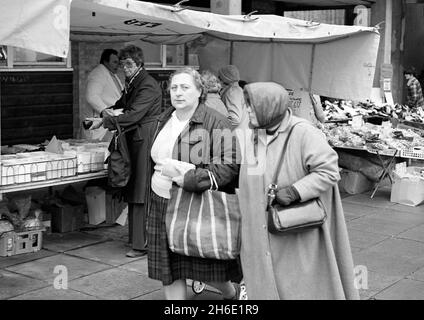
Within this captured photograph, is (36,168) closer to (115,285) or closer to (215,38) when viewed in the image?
(115,285)

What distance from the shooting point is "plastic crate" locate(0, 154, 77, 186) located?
631cm

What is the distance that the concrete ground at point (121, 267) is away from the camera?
592cm

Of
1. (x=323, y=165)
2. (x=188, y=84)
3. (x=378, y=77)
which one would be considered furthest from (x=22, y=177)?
(x=378, y=77)

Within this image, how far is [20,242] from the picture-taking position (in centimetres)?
695

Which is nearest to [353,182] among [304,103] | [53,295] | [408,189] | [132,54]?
[408,189]

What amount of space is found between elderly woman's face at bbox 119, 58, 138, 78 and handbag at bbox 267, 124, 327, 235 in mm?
3250

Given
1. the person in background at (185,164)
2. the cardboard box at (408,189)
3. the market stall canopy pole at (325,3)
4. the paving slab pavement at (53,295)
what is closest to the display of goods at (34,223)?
the paving slab pavement at (53,295)

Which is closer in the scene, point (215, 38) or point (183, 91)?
point (183, 91)

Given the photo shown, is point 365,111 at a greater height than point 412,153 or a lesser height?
greater

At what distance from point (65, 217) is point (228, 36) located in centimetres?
319

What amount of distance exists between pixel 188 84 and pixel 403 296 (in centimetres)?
268

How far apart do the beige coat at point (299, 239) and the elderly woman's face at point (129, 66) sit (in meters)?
3.03

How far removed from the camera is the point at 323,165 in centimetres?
396
